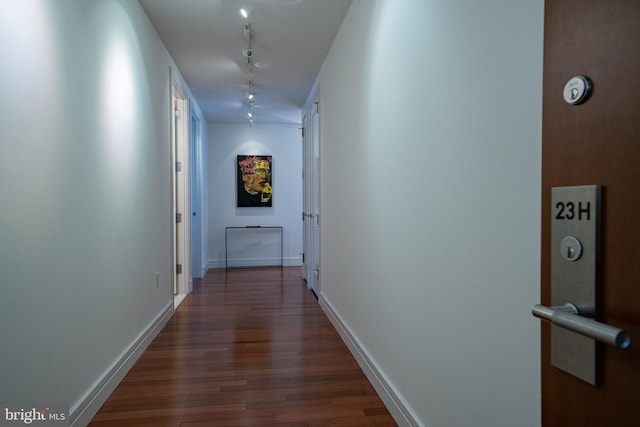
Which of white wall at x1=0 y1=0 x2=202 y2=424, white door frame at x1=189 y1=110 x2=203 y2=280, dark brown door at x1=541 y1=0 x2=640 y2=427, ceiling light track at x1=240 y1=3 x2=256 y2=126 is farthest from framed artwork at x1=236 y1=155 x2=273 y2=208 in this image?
dark brown door at x1=541 y1=0 x2=640 y2=427

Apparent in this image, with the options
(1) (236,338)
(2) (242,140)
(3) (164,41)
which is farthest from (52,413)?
(2) (242,140)

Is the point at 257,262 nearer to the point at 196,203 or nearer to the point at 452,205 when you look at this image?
the point at 196,203

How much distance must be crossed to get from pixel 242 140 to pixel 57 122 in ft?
17.0

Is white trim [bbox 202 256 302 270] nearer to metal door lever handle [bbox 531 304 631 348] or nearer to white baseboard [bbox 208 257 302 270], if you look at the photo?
white baseboard [bbox 208 257 302 270]

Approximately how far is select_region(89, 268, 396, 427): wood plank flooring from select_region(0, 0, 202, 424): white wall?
8.9 inches

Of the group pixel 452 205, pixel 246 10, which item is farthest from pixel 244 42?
pixel 452 205

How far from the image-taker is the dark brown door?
531 millimetres

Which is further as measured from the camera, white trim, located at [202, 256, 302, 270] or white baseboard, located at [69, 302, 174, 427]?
white trim, located at [202, 256, 302, 270]

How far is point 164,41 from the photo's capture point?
3.43 meters

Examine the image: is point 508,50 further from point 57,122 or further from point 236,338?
point 236,338

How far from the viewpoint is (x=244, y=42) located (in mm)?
3438

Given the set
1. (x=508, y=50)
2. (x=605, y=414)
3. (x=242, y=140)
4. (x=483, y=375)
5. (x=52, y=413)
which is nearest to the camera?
(x=605, y=414)

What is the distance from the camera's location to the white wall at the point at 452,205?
992 mm

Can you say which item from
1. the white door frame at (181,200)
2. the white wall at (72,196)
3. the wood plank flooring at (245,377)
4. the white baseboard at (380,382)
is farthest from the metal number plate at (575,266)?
the white door frame at (181,200)
